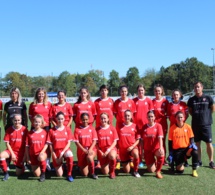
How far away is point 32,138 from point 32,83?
41341 millimetres

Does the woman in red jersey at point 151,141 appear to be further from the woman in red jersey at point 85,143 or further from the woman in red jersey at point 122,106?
the woman in red jersey at point 85,143

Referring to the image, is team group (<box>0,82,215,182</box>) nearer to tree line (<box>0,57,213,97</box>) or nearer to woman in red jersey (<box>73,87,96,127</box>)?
woman in red jersey (<box>73,87,96,127</box>)

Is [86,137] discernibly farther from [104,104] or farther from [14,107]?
[14,107]

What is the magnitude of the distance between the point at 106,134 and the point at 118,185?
1021mm

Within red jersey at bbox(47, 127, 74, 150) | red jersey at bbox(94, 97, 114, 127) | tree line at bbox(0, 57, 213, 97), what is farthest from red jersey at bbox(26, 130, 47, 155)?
tree line at bbox(0, 57, 213, 97)

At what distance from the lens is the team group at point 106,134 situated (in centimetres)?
508

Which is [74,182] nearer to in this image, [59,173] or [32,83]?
[59,173]

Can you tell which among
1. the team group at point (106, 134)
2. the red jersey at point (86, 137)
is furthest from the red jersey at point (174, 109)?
the red jersey at point (86, 137)

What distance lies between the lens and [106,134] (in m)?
5.27

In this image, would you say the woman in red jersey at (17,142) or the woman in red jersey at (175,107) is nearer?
the woman in red jersey at (17,142)

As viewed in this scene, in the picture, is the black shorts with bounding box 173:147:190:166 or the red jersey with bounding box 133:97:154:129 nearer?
the black shorts with bounding box 173:147:190:166

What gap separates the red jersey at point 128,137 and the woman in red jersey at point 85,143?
1.63 ft

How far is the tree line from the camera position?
43.8 m

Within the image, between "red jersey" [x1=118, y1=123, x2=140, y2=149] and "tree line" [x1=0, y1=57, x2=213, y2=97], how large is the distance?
36484mm
